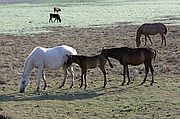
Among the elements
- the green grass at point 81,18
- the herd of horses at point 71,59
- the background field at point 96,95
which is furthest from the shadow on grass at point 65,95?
the green grass at point 81,18

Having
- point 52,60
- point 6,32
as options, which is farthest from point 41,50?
point 6,32

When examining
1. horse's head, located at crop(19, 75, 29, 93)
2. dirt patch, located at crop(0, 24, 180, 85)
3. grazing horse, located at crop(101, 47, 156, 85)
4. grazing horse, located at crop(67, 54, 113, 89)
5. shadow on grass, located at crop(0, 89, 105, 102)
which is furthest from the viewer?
dirt patch, located at crop(0, 24, 180, 85)

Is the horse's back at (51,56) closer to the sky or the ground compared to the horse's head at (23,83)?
closer to the sky

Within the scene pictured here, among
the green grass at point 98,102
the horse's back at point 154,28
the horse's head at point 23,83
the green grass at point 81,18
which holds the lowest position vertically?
the green grass at point 98,102

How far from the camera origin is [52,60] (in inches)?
567

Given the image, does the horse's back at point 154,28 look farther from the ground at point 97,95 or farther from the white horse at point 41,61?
the white horse at point 41,61

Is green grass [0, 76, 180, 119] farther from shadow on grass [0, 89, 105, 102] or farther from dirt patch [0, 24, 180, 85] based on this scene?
dirt patch [0, 24, 180, 85]

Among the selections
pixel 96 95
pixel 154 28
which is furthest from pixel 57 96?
pixel 154 28

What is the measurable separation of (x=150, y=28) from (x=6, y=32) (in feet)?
36.5

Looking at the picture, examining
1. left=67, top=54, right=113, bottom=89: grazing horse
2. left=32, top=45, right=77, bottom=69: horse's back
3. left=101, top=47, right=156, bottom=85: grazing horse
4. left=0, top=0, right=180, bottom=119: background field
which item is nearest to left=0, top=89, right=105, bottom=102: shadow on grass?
left=0, top=0, right=180, bottom=119: background field

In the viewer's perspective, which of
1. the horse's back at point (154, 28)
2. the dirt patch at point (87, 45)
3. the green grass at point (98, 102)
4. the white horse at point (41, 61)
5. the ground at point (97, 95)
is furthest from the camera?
the horse's back at point (154, 28)

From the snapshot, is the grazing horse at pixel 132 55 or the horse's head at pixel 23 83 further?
the grazing horse at pixel 132 55

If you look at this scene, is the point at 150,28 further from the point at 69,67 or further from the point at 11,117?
the point at 11,117

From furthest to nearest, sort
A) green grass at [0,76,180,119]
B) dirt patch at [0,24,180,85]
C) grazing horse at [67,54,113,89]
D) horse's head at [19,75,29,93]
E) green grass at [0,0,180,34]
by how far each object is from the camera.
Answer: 1. green grass at [0,0,180,34]
2. dirt patch at [0,24,180,85]
3. grazing horse at [67,54,113,89]
4. horse's head at [19,75,29,93]
5. green grass at [0,76,180,119]
